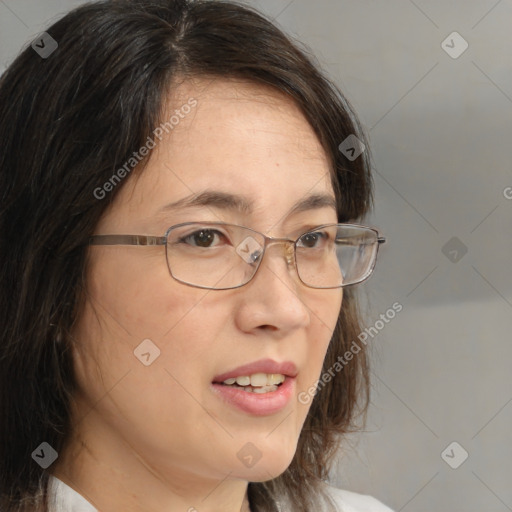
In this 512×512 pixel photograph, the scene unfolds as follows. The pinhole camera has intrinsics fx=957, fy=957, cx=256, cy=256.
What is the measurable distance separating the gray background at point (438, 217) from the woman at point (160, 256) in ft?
2.27

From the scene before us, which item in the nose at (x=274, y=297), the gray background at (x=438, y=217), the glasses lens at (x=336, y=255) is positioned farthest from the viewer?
the gray background at (x=438, y=217)

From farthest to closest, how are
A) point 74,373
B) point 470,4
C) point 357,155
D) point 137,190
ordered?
point 470,4
point 357,155
point 74,373
point 137,190

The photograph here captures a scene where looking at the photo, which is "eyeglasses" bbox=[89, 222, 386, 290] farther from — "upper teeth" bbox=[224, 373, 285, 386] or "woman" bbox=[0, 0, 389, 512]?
"upper teeth" bbox=[224, 373, 285, 386]

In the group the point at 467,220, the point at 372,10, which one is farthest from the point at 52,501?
the point at 372,10

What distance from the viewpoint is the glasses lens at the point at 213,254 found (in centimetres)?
133

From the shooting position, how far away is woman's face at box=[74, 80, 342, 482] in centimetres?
132

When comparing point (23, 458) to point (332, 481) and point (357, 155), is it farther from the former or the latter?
point (332, 481)

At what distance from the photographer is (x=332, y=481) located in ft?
7.46

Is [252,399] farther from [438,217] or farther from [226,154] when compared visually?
[438,217]

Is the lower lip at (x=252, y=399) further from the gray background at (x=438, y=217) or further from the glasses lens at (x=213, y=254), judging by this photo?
the gray background at (x=438, y=217)

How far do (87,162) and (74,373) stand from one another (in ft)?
1.06

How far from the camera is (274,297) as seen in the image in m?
1.31

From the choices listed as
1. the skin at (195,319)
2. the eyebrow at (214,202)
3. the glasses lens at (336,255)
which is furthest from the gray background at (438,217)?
the eyebrow at (214,202)

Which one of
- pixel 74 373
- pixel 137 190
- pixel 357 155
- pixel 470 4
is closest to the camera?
pixel 137 190
